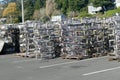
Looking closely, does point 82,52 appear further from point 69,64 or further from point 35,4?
point 35,4

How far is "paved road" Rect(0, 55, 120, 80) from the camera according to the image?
12.5m

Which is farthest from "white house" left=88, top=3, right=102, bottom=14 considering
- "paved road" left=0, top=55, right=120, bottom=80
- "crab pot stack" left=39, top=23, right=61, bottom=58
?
"paved road" left=0, top=55, right=120, bottom=80

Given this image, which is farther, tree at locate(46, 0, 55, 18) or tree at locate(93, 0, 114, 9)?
tree at locate(46, 0, 55, 18)

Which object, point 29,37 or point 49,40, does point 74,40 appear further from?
point 29,37

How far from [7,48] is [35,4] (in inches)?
3376

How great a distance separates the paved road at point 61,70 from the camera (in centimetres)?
1254

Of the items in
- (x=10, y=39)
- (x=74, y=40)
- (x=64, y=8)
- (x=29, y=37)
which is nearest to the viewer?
(x=74, y=40)

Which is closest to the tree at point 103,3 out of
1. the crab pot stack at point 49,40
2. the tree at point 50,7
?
the tree at point 50,7

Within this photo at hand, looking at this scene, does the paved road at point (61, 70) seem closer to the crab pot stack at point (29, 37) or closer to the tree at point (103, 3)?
the crab pot stack at point (29, 37)

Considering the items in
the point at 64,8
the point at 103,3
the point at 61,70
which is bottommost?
the point at 61,70

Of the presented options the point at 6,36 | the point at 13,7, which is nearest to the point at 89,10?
the point at 13,7

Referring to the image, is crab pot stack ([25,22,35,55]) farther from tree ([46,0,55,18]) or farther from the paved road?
tree ([46,0,55,18])

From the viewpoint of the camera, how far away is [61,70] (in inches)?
557

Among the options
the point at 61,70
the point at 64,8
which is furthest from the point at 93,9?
the point at 61,70
